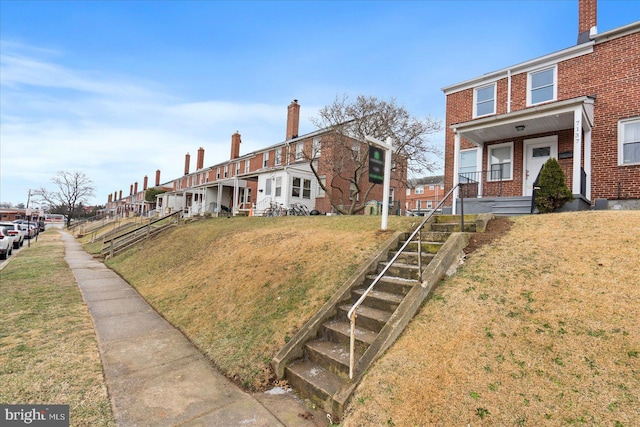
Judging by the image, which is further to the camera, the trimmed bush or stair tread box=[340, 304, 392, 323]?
the trimmed bush

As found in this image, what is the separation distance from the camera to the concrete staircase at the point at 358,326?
364 centimetres

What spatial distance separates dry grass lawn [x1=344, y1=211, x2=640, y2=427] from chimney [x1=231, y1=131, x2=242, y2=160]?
33887 mm

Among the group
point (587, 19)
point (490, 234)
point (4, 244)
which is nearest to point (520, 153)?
point (587, 19)

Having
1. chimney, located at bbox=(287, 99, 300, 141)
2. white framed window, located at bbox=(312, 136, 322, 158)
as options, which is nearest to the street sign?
white framed window, located at bbox=(312, 136, 322, 158)

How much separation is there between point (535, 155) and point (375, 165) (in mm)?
8422

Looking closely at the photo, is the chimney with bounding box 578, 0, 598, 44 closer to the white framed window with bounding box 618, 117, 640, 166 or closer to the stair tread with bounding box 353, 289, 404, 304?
the white framed window with bounding box 618, 117, 640, 166

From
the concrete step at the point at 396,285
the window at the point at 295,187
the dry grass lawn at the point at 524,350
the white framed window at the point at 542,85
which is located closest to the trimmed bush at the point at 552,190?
the dry grass lawn at the point at 524,350

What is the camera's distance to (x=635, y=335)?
3.14 meters

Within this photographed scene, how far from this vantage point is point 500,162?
42.4ft

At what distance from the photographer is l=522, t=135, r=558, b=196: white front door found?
11.6 meters

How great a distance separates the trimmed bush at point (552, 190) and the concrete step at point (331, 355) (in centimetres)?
804

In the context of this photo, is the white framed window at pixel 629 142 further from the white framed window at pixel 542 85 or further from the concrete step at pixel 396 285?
the concrete step at pixel 396 285

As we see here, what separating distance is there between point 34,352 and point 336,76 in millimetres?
18348

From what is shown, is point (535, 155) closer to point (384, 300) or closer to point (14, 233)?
point (384, 300)
